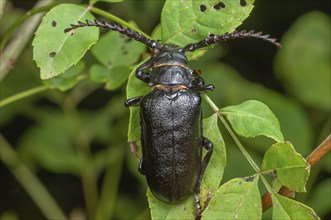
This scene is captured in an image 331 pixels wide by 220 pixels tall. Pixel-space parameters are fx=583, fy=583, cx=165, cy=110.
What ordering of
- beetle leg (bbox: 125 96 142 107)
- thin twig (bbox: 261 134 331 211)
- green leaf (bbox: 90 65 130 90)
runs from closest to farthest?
thin twig (bbox: 261 134 331 211) → beetle leg (bbox: 125 96 142 107) → green leaf (bbox: 90 65 130 90)

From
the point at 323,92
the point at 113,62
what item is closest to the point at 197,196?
the point at 113,62

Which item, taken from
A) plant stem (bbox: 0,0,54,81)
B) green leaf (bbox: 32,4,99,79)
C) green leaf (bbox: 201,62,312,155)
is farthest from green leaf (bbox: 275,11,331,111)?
green leaf (bbox: 32,4,99,79)

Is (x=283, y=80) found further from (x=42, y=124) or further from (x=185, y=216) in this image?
(x=185, y=216)

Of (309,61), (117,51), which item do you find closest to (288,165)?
(117,51)

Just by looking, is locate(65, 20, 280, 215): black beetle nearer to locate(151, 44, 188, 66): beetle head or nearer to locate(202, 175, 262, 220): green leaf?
locate(151, 44, 188, 66): beetle head

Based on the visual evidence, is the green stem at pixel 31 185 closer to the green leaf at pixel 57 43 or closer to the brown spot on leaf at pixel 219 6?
the green leaf at pixel 57 43

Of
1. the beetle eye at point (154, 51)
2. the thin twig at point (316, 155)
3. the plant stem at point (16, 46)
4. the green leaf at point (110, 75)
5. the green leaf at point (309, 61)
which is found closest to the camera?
the thin twig at point (316, 155)

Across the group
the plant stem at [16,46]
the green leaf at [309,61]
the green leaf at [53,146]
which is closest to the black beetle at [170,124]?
the plant stem at [16,46]
